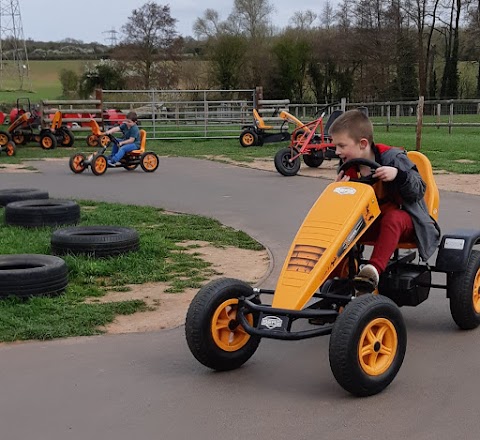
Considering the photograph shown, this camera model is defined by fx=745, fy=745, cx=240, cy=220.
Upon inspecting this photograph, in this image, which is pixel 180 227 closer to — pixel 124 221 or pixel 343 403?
pixel 124 221

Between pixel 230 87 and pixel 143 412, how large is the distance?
41494 millimetres

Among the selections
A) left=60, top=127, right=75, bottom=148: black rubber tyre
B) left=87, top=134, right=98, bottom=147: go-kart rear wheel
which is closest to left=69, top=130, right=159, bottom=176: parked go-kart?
left=87, top=134, right=98, bottom=147: go-kart rear wheel

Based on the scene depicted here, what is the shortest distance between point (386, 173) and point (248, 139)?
19306mm

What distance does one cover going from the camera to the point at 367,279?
4.46m

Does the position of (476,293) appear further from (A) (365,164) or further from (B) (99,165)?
(B) (99,165)

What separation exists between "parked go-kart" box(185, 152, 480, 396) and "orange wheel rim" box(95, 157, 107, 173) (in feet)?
39.6

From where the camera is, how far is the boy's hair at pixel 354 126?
15.4 ft

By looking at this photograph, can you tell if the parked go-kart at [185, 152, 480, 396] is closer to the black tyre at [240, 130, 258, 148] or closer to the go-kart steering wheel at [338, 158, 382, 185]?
the go-kart steering wheel at [338, 158, 382, 185]

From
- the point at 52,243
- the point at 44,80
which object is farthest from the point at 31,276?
the point at 44,80

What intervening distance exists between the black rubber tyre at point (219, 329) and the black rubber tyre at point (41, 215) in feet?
16.6

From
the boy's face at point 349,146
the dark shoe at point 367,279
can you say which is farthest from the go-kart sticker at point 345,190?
the dark shoe at point 367,279

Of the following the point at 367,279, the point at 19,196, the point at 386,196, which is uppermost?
the point at 386,196

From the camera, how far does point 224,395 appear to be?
407 cm

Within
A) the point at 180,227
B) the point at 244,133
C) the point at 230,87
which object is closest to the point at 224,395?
the point at 180,227
